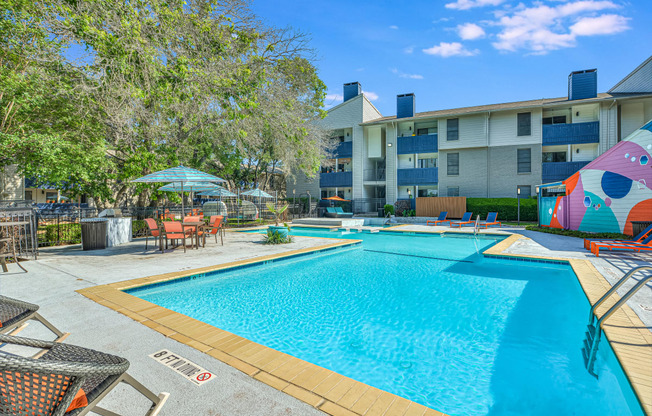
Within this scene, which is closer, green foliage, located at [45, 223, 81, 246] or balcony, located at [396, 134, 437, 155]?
green foliage, located at [45, 223, 81, 246]

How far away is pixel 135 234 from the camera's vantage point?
43.0 feet

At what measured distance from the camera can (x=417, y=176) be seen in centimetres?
Answer: 2672

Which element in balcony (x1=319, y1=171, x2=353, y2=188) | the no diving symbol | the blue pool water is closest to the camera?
the no diving symbol

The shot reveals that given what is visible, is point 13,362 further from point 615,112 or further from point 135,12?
point 615,112

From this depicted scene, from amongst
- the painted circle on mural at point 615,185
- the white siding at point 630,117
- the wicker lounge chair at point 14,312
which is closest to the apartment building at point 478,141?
the white siding at point 630,117

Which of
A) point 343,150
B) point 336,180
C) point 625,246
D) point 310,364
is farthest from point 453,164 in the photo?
point 310,364

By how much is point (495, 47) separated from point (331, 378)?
59.6 feet

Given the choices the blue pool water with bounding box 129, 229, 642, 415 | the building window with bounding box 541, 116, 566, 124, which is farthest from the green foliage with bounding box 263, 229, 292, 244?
the building window with bounding box 541, 116, 566, 124

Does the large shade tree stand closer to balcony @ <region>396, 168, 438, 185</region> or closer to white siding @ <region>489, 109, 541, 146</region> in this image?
balcony @ <region>396, 168, 438, 185</region>

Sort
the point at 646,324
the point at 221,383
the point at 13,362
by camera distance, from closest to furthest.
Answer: the point at 13,362
the point at 221,383
the point at 646,324

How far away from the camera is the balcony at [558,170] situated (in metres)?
22.5

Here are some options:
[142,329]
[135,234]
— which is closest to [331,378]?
[142,329]

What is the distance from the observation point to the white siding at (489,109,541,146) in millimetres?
23469

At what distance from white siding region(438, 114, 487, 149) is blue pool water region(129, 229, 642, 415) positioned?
61.7 ft
